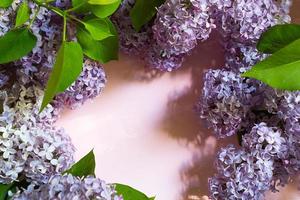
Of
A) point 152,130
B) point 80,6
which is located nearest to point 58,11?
point 80,6

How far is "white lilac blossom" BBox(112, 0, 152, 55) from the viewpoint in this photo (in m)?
0.95

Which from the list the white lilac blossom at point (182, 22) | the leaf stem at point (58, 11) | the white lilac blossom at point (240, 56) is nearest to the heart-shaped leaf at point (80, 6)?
the leaf stem at point (58, 11)

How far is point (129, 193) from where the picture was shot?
893 mm

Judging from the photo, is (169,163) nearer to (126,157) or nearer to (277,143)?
(126,157)

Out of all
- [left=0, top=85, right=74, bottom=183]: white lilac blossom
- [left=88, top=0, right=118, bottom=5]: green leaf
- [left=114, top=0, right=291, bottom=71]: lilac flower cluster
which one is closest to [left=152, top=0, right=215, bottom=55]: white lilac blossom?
[left=114, top=0, right=291, bottom=71]: lilac flower cluster

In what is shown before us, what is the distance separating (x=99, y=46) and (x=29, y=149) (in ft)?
0.58

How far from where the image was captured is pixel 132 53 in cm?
99

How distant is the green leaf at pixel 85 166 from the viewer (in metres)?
0.89

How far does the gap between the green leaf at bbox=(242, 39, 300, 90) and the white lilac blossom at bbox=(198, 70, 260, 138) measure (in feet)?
0.51

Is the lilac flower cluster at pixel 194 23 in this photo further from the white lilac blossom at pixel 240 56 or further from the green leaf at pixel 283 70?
the green leaf at pixel 283 70

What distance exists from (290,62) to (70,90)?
0.33 metres

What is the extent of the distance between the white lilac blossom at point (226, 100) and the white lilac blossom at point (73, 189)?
0.63ft

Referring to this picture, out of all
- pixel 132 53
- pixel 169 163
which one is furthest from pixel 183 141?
pixel 132 53

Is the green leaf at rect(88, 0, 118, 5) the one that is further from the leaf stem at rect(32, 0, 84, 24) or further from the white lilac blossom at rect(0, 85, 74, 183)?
the white lilac blossom at rect(0, 85, 74, 183)
